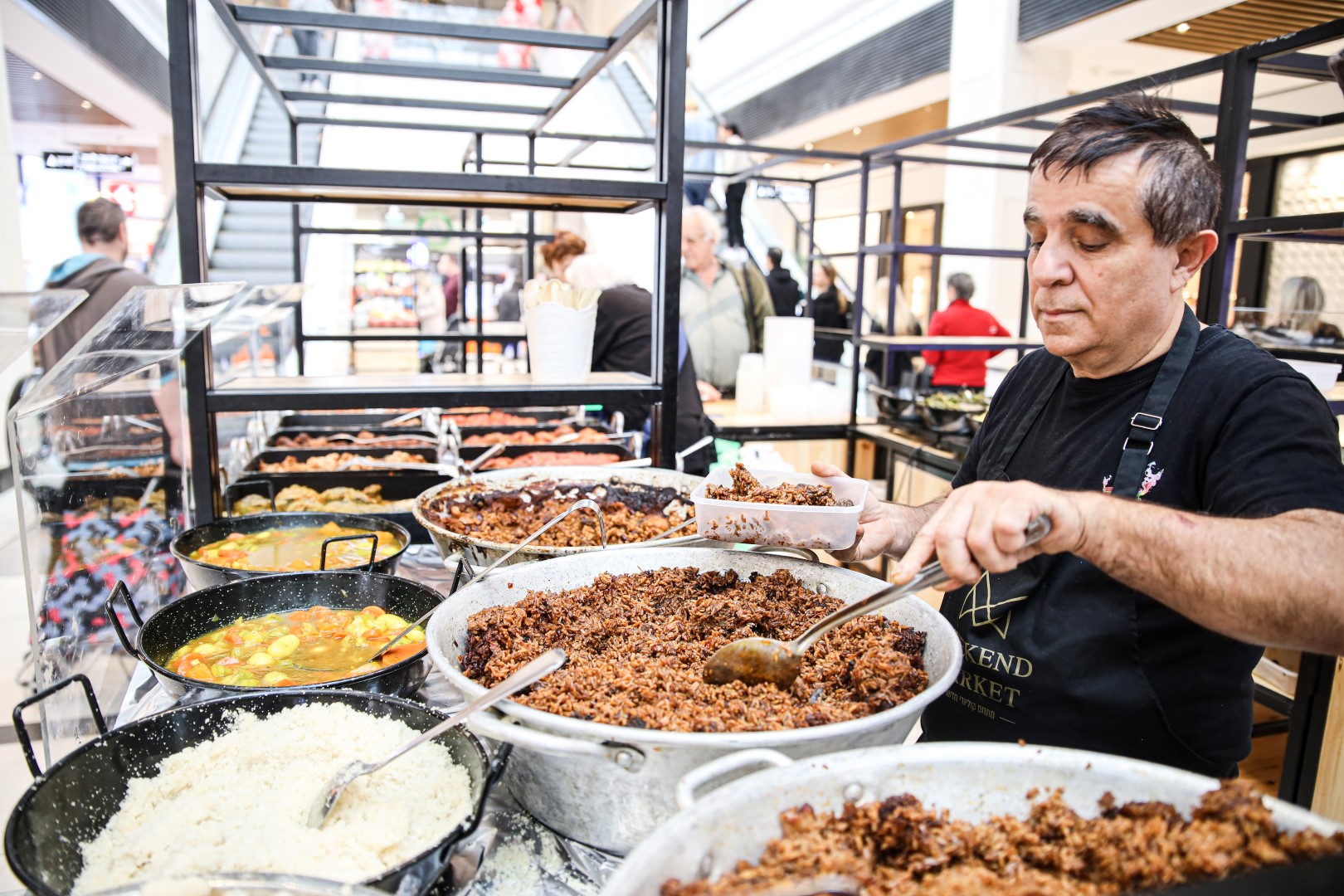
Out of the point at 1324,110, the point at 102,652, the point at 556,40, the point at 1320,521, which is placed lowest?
the point at 102,652

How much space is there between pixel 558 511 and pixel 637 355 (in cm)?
211

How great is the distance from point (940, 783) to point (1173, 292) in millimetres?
1076

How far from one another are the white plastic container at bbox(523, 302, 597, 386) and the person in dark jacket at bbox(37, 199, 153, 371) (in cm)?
285

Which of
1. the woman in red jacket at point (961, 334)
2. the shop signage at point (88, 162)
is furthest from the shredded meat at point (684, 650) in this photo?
the shop signage at point (88, 162)

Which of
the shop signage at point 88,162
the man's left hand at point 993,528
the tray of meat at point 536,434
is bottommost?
the tray of meat at point 536,434

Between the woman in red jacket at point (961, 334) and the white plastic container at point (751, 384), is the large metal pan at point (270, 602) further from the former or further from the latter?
the woman in red jacket at point (961, 334)

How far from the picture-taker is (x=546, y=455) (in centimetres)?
399

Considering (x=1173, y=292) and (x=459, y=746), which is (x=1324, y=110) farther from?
(x=459, y=746)

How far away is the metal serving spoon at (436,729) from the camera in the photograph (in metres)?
1.07

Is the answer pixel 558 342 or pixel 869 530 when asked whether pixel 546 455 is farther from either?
pixel 869 530

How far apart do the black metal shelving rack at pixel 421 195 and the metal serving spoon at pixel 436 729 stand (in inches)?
59.8

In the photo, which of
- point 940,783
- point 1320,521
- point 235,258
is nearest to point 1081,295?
point 1320,521

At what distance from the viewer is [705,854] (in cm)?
87

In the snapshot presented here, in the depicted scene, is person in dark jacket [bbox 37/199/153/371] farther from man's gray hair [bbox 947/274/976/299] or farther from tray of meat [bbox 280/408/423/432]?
man's gray hair [bbox 947/274/976/299]
